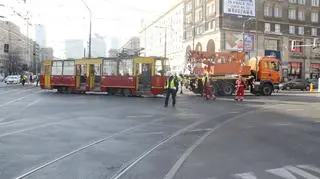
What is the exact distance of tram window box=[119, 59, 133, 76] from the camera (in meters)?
38.4

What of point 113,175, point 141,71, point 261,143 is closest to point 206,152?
point 261,143

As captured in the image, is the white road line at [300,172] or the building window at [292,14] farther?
the building window at [292,14]

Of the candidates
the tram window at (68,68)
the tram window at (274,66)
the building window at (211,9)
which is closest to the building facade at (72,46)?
the building window at (211,9)

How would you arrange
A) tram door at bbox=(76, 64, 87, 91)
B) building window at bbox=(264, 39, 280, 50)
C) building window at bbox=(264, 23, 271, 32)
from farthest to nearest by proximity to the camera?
building window at bbox=(264, 39, 280, 50) < building window at bbox=(264, 23, 271, 32) < tram door at bbox=(76, 64, 87, 91)

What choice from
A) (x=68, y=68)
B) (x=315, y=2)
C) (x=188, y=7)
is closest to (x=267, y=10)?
(x=315, y=2)

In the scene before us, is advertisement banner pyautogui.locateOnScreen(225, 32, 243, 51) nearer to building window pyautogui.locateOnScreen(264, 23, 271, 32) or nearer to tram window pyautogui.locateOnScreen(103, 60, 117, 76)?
building window pyautogui.locateOnScreen(264, 23, 271, 32)

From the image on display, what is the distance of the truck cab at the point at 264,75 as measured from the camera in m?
41.1

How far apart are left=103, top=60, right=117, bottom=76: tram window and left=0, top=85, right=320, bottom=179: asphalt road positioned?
65.2 ft

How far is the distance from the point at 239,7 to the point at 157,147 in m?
70.5

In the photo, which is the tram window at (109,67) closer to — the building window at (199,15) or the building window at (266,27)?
the building window at (266,27)

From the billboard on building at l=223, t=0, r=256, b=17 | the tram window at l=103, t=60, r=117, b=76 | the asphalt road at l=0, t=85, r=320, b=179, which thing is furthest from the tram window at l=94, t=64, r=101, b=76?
the billboard on building at l=223, t=0, r=256, b=17

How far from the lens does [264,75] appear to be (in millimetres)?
41500

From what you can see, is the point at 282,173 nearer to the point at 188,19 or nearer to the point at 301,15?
the point at 301,15

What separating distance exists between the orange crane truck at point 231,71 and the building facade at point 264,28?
35.9 meters
